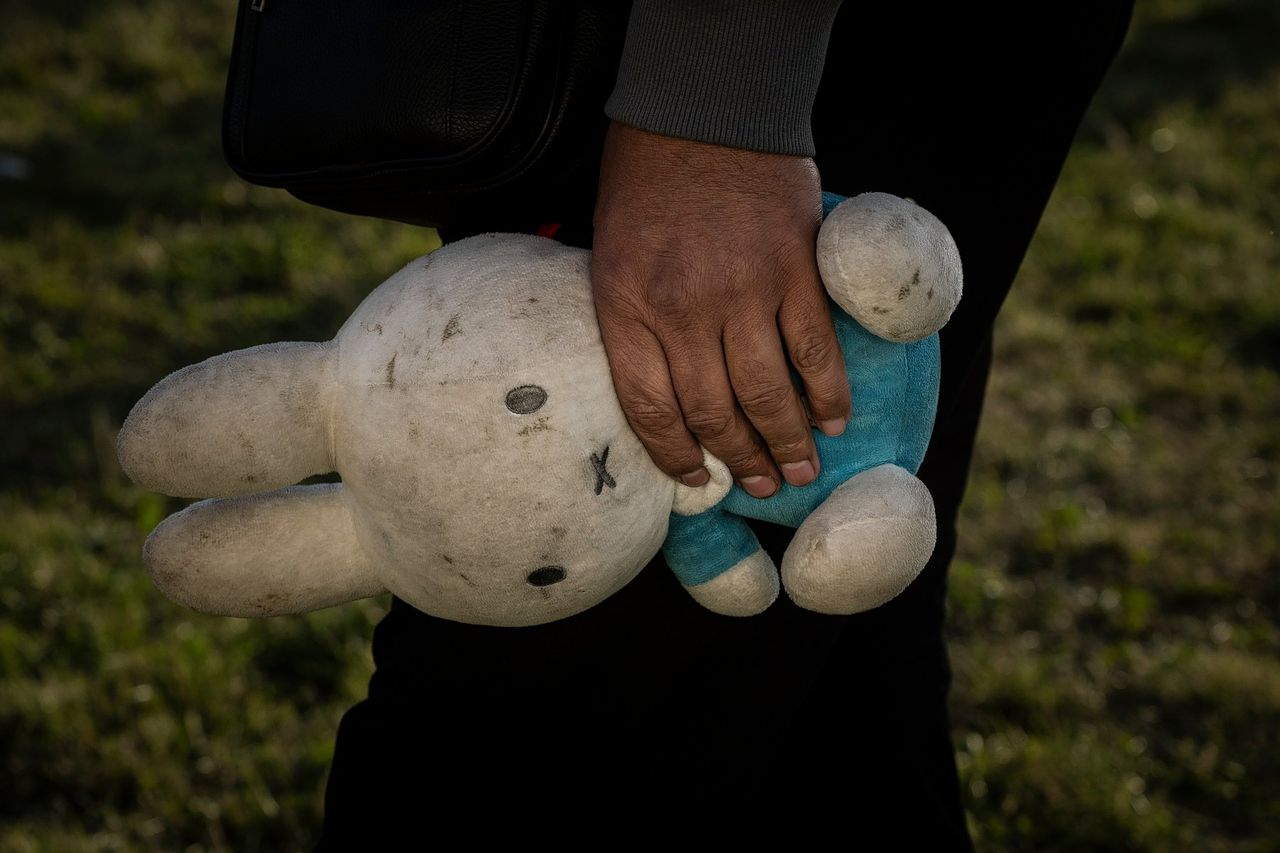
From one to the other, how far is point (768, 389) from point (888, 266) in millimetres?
Result: 159

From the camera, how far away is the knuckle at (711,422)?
1.17 metres

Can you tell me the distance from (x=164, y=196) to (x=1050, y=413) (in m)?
3.37

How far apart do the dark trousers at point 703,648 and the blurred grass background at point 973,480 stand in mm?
937

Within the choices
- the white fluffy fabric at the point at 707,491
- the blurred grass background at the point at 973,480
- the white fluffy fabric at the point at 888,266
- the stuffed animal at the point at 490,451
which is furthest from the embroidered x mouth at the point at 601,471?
the blurred grass background at the point at 973,480

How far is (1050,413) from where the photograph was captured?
12.3 feet

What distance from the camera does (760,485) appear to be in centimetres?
125

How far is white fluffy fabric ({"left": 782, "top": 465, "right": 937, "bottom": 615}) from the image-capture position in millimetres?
1146

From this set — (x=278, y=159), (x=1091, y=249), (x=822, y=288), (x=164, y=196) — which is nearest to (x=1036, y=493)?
(x=1091, y=249)

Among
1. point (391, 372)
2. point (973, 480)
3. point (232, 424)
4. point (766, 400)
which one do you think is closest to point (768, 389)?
point (766, 400)

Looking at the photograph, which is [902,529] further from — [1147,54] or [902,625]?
[1147,54]

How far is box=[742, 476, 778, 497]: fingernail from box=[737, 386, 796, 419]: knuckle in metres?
0.09

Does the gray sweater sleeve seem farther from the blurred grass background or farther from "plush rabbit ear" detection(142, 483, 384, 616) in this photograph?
the blurred grass background

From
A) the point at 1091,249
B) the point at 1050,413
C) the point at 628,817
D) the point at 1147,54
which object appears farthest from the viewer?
the point at 1147,54

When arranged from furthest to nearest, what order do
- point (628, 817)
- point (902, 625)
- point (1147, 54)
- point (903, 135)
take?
1. point (1147, 54)
2. point (902, 625)
3. point (628, 817)
4. point (903, 135)
